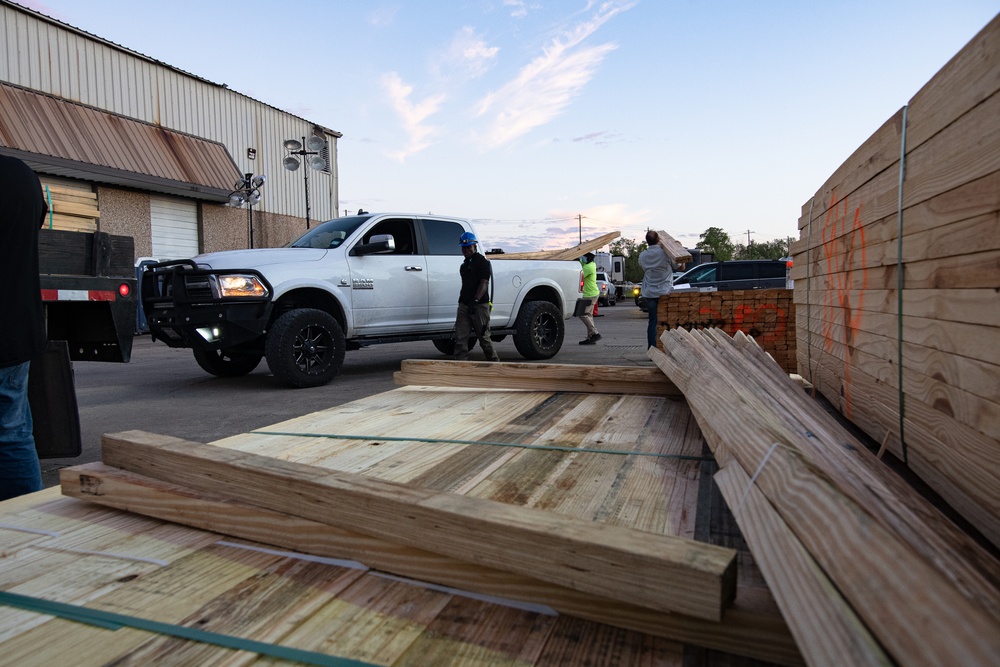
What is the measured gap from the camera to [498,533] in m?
1.25

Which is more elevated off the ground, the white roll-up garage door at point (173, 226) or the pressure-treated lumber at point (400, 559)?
the white roll-up garage door at point (173, 226)

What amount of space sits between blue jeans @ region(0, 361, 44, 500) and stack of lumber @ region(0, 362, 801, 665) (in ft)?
3.13

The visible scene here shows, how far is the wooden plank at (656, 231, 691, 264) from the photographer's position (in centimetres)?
935

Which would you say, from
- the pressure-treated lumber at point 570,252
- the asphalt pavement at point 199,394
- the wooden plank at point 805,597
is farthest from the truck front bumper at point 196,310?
the wooden plank at point 805,597

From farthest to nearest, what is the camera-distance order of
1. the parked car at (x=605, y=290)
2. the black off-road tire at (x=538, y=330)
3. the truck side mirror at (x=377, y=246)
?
1. the parked car at (x=605, y=290)
2. the black off-road tire at (x=538, y=330)
3. the truck side mirror at (x=377, y=246)

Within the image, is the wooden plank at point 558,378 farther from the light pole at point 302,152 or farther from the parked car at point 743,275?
the parked car at point 743,275

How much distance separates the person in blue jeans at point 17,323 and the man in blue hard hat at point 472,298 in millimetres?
5988

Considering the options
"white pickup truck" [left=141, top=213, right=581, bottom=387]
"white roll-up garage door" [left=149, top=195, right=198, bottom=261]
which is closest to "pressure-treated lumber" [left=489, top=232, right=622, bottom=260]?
"white pickup truck" [left=141, top=213, right=581, bottom=387]

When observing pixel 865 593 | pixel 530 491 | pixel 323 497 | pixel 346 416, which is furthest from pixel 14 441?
pixel 865 593

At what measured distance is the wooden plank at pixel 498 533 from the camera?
1087 mm

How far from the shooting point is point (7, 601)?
4.45 feet

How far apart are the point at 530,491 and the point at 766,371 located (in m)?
1.65

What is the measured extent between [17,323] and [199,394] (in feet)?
15.8

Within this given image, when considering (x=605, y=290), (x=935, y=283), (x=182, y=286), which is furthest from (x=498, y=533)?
(x=605, y=290)
